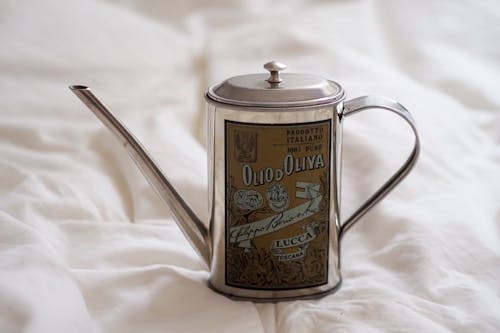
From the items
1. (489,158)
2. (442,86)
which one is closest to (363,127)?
(489,158)

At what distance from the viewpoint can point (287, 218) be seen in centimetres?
69

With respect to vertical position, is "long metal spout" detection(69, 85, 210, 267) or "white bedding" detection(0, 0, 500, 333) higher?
"long metal spout" detection(69, 85, 210, 267)

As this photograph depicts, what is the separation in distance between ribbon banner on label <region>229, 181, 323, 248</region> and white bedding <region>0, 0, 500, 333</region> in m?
0.06

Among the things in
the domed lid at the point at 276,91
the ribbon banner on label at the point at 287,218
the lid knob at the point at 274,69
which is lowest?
the ribbon banner on label at the point at 287,218

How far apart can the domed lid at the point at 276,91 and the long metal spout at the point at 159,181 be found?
0.09m

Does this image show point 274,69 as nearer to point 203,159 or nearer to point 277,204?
point 277,204

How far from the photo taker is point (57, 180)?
922 millimetres

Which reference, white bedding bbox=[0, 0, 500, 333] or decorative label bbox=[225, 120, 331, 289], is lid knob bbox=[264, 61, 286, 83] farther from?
white bedding bbox=[0, 0, 500, 333]

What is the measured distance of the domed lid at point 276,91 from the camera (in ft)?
2.18

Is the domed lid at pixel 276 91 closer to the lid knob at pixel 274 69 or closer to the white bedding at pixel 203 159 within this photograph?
the lid knob at pixel 274 69

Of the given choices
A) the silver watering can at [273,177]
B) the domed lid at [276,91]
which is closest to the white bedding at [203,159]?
the silver watering can at [273,177]

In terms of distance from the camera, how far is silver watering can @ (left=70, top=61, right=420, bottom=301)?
0.67 metres

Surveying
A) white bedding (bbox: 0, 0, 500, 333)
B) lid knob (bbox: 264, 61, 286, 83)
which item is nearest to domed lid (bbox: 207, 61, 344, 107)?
lid knob (bbox: 264, 61, 286, 83)

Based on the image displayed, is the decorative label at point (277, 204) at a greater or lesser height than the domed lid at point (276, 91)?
lesser
